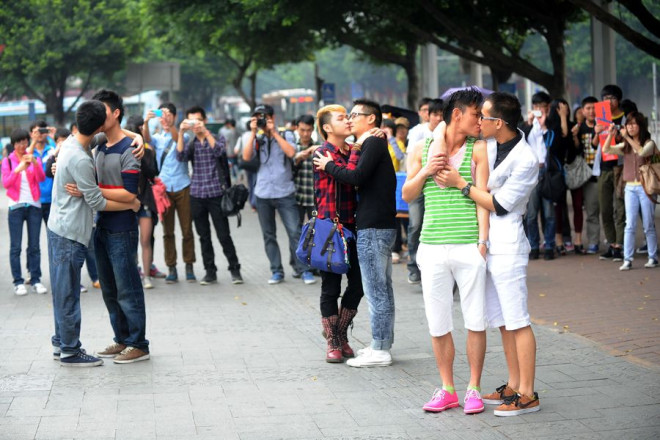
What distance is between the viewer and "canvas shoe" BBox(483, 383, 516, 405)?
6.37 meters

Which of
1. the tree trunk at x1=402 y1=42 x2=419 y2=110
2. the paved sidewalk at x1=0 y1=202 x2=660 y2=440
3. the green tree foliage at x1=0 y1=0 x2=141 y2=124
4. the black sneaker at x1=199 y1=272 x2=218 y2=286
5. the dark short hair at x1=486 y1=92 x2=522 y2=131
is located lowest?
the paved sidewalk at x1=0 y1=202 x2=660 y2=440

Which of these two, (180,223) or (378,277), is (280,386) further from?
(180,223)

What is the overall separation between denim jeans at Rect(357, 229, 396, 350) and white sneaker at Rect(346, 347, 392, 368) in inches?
1.5

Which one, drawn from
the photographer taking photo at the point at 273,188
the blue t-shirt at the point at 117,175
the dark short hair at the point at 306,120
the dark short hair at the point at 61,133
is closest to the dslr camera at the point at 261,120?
the photographer taking photo at the point at 273,188

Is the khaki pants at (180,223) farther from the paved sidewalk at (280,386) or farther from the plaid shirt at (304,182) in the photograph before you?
the paved sidewalk at (280,386)

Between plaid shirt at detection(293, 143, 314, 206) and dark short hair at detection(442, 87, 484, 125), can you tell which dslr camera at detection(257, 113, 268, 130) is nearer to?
plaid shirt at detection(293, 143, 314, 206)

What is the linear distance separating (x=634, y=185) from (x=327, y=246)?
5.54 m

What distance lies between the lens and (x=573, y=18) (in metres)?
23.8

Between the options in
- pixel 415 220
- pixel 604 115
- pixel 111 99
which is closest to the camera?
pixel 111 99

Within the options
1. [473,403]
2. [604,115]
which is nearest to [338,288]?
[473,403]

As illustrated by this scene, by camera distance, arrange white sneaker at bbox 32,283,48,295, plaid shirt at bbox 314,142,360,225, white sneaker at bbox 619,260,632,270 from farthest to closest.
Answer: white sneaker at bbox 619,260,632,270 < white sneaker at bbox 32,283,48,295 < plaid shirt at bbox 314,142,360,225

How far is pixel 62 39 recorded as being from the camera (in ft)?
151

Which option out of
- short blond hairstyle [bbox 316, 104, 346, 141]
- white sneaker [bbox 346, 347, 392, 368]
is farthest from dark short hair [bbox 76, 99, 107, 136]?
white sneaker [bbox 346, 347, 392, 368]

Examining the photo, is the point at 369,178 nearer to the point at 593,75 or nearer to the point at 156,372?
the point at 156,372
